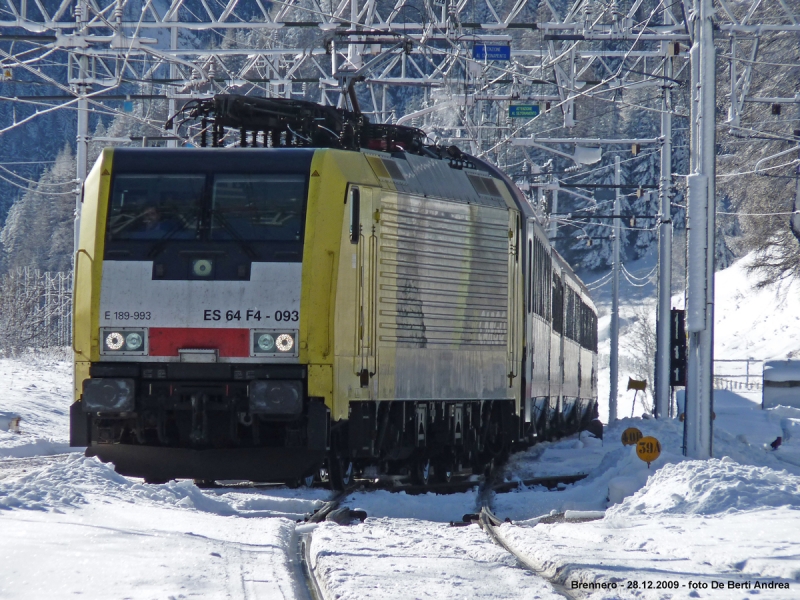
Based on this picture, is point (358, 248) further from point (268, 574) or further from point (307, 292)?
point (268, 574)

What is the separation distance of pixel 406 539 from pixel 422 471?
517cm

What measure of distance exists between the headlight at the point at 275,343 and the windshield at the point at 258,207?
82 cm

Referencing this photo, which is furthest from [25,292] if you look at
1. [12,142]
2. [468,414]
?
[12,142]

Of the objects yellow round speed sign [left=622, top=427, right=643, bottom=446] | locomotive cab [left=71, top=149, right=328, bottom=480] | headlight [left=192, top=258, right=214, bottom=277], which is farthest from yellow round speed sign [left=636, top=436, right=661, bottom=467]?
headlight [left=192, top=258, right=214, bottom=277]

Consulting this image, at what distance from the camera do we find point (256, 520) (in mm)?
9352

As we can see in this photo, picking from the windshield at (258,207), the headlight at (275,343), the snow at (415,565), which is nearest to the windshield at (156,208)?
the windshield at (258,207)

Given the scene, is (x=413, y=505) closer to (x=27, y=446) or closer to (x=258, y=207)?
(x=258, y=207)

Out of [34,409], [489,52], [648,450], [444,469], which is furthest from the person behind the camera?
[34,409]

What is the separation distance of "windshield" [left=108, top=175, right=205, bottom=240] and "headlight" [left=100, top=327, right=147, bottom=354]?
0.81m

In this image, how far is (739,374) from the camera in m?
59.5

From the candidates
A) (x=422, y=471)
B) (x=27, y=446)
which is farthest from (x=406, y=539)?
(x=27, y=446)

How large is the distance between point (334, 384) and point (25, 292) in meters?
60.4

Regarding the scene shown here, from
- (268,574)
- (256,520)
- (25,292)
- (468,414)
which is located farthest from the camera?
(25,292)

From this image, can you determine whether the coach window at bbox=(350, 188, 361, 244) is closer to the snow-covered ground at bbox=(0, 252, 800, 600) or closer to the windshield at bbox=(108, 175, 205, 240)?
the windshield at bbox=(108, 175, 205, 240)
